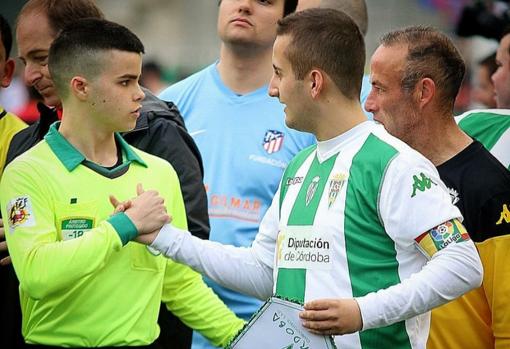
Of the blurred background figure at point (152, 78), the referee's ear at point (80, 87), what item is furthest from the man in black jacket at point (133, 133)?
the blurred background figure at point (152, 78)

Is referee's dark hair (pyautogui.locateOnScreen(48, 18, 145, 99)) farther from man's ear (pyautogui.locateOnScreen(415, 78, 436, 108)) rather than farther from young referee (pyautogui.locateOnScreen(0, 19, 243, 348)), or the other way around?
man's ear (pyautogui.locateOnScreen(415, 78, 436, 108))

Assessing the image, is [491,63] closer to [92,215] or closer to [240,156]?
[240,156]

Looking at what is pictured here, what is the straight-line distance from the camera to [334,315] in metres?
3.81

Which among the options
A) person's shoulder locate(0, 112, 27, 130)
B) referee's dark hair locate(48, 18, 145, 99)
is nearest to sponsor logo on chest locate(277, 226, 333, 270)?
referee's dark hair locate(48, 18, 145, 99)

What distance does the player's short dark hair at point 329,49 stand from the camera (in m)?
4.30

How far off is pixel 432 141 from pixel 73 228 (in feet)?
4.60

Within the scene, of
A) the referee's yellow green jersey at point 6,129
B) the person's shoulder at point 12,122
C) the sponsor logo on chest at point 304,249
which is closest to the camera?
the sponsor logo on chest at point 304,249

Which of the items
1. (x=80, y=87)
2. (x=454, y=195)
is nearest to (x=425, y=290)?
(x=454, y=195)

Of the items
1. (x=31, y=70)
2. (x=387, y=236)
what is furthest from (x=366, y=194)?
(x=31, y=70)

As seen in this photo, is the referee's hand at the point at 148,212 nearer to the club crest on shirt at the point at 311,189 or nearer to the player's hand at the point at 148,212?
the player's hand at the point at 148,212

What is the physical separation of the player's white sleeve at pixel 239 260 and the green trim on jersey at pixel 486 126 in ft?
4.06

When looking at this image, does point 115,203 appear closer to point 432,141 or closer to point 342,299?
point 342,299

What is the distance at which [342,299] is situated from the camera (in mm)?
3854

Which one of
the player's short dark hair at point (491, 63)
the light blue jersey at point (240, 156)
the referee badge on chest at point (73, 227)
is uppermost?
the referee badge on chest at point (73, 227)
